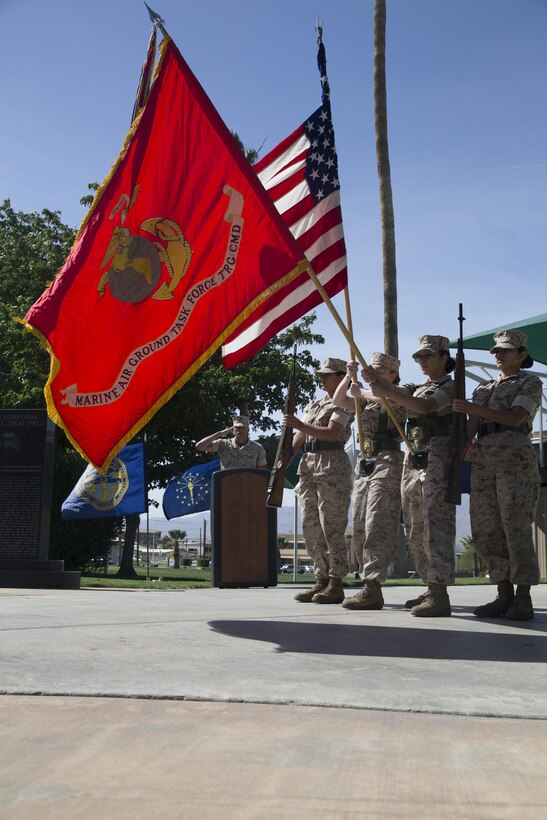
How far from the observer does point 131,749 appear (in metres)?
2.31

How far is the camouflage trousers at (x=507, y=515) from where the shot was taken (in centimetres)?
550

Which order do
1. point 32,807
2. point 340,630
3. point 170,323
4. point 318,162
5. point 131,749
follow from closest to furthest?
point 32,807 < point 131,749 < point 340,630 < point 170,323 < point 318,162

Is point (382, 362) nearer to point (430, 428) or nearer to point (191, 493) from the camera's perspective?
point (430, 428)

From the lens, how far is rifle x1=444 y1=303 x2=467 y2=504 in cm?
545

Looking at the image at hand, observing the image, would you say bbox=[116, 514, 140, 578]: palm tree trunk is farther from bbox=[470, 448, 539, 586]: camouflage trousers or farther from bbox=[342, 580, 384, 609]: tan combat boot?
bbox=[470, 448, 539, 586]: camouflage trousers

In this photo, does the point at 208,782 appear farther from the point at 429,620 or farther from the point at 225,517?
the point at 225,517

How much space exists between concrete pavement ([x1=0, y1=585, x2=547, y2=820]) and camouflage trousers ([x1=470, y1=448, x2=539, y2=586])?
83 cm

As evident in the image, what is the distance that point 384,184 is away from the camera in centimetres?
1858

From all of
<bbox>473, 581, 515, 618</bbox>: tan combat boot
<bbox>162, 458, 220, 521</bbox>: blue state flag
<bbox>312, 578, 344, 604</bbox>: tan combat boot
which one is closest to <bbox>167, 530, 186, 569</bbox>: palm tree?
<bbox>162, 458, 220, 521</bbox>: blue state flag

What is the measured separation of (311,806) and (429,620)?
3.68 m

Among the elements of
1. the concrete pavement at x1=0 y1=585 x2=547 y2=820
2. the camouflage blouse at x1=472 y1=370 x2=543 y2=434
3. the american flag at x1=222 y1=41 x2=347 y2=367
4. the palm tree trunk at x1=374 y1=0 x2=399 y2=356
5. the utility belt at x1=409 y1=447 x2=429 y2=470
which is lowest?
the concrete pavement at x1=0 y1=585 x2=547 y2=820

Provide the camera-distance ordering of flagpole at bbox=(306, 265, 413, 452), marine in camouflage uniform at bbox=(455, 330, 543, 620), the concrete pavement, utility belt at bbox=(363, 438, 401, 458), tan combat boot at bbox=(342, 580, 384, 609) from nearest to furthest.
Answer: the concrete pavement, flagpole at bbox=(306, 265, 413, 452), marine in camouflage uniform at bbox=(455, 330, 543, 620), tan combat boot at bbox=(342, 580, 384, 609), utility belt at bbox=(363, 438, 401, 458)

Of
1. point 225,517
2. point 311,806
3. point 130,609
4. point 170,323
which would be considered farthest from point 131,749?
point 225,517

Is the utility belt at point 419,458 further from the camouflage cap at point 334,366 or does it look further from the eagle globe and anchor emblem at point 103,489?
the eagle globe and anchor emblem at point 103,489
